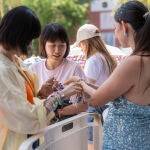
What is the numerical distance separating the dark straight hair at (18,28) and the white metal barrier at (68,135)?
1.31 ft

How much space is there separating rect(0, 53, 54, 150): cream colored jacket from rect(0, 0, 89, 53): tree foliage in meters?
15.6

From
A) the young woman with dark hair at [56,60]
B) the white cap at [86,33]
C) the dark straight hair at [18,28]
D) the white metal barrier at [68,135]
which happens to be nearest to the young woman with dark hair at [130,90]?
the white metal barrier at [68,135]

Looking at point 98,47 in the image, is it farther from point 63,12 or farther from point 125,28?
point 63,12

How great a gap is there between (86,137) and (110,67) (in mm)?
997

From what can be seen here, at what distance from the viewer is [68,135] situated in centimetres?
199

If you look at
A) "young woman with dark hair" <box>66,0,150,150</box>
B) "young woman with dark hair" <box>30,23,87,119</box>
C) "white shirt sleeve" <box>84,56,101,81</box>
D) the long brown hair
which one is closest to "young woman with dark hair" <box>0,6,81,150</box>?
"young woman with dark hair" <box>66,0,150,150</box>

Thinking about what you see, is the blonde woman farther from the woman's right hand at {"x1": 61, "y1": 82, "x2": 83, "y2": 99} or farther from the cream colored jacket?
the cream colored jacket

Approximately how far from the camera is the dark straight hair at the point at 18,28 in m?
1.69

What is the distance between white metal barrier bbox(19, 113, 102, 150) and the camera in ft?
5.70

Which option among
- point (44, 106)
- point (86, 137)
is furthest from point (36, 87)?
point (86, 137)

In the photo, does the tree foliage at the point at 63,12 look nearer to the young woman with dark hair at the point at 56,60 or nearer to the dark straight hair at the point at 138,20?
the young woman with dark hair at the point at 56,60

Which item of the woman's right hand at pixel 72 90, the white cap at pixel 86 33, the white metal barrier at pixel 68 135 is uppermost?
the white cap at pixel 86 33

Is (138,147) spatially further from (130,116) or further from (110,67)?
(110,67)

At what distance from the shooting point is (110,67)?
10.2 feet
